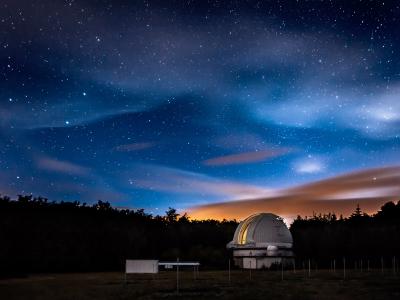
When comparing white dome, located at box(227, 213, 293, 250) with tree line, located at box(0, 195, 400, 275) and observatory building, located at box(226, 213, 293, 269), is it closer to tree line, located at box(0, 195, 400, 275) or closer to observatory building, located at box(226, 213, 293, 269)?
observatory building, located at box(226, 213, 293, 269)

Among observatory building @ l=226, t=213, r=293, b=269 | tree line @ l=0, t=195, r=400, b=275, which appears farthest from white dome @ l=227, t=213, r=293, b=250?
tree line @ l=0, t=195, r=400, b=275

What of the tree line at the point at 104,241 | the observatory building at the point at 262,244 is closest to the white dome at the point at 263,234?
the observatory building at the point at 262,244

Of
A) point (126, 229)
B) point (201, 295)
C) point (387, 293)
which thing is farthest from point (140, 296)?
point (126, 229)

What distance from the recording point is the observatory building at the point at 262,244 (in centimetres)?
7181

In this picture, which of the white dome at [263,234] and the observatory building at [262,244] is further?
the white dome at [263,234]

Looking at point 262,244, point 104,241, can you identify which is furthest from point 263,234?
point 104,241

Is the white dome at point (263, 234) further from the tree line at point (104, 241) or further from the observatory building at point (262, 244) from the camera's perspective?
the tree line at point (104, 241)

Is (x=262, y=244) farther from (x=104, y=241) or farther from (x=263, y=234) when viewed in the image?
(x=104, y=241)

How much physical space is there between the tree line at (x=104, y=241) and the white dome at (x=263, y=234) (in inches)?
165

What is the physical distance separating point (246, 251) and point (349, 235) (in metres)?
27.6

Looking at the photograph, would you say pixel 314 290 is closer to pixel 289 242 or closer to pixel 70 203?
pixel 289 242

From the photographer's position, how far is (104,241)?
266 feet

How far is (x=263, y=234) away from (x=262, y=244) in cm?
160

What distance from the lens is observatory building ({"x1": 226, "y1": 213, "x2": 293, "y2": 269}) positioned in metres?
71.8
